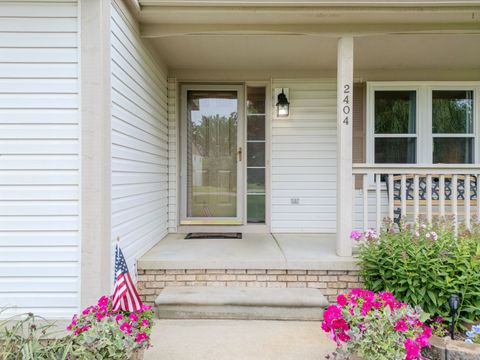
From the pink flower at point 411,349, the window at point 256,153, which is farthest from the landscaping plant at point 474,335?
the window at point 256,153

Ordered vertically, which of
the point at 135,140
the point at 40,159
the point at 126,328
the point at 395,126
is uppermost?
the point at 395,126

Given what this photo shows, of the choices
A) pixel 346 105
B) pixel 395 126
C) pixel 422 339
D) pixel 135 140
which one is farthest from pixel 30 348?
pixel 395 126

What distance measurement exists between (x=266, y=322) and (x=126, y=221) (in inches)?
59.4

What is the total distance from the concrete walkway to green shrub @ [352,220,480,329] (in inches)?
29.0

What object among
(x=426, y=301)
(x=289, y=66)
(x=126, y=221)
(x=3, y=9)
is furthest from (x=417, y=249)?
(x=3, y=9)

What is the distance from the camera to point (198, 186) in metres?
4.71

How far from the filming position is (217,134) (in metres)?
4.72

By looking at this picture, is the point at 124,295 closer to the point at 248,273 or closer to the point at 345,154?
the point at 248,273

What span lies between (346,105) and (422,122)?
2021 mm

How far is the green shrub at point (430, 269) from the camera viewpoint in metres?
2.53

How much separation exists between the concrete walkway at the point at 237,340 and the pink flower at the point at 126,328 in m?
0.48

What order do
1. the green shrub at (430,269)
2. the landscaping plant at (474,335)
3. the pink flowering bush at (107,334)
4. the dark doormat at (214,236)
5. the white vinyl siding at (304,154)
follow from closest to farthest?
1. the pink flowering bush at (107,334)
2. the landscaping plant at (474,335)
3. the green shrub at (430,269)
4. the dark doormat at (214,236)
5. the white vinyl siding at (304,154)

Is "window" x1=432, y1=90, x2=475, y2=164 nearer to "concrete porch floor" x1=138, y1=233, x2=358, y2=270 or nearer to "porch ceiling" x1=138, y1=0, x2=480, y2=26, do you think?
"porch ceiling" x1=138, y1=0, x2=480, y2=26

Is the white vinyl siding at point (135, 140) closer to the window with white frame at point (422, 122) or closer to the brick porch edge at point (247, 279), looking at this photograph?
the brick porch edge at point (247, 279)
